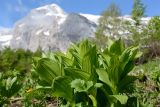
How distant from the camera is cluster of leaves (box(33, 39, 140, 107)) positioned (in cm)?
316

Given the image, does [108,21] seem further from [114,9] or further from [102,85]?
[102,85]

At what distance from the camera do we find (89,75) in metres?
3.18

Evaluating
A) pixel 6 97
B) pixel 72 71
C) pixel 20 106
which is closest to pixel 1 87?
pixel 6 97

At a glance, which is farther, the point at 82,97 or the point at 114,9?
the point at 114,9

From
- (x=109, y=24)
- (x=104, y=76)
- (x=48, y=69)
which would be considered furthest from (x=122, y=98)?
(x=109, y=24)

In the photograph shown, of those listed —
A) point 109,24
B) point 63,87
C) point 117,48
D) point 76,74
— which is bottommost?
point 63,87

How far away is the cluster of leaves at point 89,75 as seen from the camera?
316cm

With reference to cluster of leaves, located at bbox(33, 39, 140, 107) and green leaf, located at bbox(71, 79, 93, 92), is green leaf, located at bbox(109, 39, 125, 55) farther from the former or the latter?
green leaf, located at bbox(71, 79, 93, 92)

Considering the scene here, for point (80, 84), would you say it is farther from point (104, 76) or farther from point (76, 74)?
point (104, 76)

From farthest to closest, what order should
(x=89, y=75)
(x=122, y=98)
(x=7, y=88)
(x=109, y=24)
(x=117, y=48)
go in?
(x=109, y=24) < (x=7, y=88) < (x=117, y=48) < (x=89, y=75) < (x=122, y=98)

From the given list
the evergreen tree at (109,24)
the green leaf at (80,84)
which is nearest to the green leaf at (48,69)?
the green leaf at (80,84)

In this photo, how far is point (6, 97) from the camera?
4496 mm

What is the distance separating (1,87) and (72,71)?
4.48 ft

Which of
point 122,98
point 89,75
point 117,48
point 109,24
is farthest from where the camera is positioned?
point 109,24
